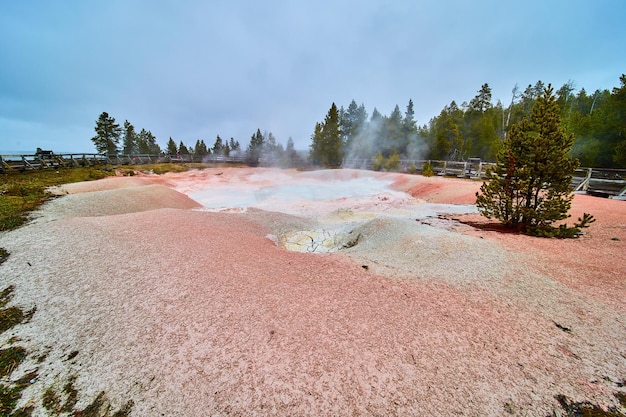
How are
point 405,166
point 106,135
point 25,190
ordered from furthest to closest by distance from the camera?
1. point 106,135
2. point 405,166
3. point 25,190

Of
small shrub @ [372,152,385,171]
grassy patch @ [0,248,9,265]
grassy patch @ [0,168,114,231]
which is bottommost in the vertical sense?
grassy patch @ [0,248,9,265]

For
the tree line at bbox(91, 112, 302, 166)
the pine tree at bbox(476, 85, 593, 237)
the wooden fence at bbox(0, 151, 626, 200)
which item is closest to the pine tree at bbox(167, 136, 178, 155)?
the tree line at bbox(91, 112, 302, 166)

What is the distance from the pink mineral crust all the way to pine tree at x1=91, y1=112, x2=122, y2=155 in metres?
68.7

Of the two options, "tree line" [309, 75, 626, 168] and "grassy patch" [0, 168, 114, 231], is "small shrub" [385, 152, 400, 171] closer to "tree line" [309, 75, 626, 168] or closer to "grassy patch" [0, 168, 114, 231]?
"tree line" [309, 75, 626, 168]

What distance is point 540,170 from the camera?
26.5 ft

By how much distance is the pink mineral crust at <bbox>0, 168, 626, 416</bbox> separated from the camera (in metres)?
2.92

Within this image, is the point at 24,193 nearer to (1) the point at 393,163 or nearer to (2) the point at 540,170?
(2) the point at 540,170

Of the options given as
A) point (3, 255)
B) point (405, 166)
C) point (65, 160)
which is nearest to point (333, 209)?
point (3, 255)

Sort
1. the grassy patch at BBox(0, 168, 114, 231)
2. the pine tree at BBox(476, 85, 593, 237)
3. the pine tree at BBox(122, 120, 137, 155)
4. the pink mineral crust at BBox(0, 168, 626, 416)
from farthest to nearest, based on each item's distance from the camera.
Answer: the pine tree at BBox(122, 120, 137, 155), the grassy patch at BBox(0, 168, 114, 231), the pine tree at BBox(476, 85, 593, 237), the pink mineral crust at BBox(0, 168, 626, 416)

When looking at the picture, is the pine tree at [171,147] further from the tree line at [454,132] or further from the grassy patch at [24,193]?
the grassy patch at [24,193]

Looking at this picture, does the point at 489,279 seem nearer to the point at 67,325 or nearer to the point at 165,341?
the point at 165,341

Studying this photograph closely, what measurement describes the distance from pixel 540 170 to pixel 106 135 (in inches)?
3154

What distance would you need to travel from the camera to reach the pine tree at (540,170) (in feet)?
25.7

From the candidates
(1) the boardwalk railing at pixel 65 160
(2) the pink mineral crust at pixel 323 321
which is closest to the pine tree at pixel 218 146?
(1) the boardwalk railing at pixel 65 160
